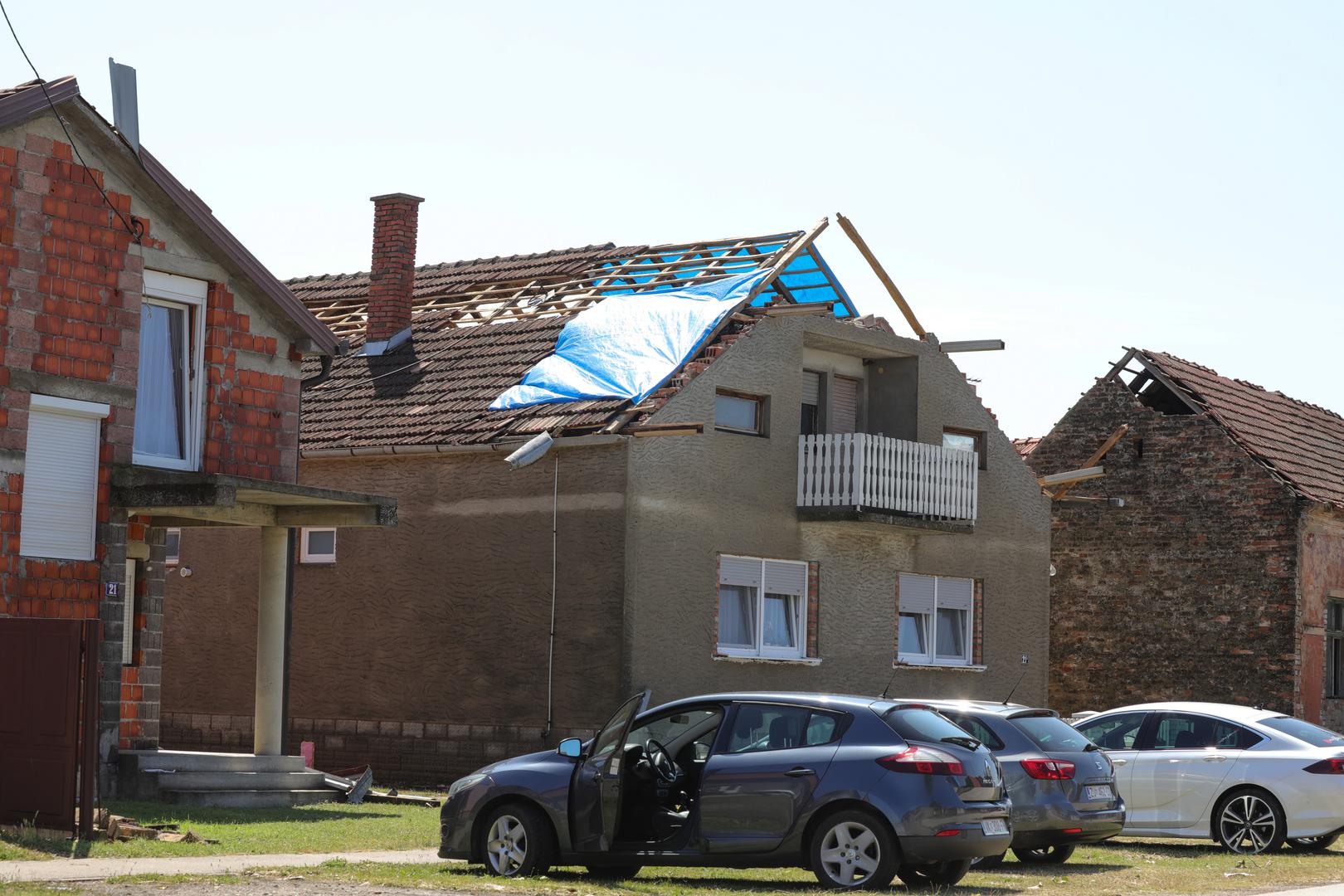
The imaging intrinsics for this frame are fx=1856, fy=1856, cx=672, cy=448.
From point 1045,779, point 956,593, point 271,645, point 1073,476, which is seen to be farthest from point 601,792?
point 1073,476

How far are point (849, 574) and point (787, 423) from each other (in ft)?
7.50

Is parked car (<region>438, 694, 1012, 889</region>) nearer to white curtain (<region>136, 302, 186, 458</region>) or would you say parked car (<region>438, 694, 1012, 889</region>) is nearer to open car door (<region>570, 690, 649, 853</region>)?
open car door (<region>570, 690, 649, 853</region>)

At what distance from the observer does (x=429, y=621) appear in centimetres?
2389

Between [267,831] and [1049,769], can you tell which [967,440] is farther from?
[267,831]

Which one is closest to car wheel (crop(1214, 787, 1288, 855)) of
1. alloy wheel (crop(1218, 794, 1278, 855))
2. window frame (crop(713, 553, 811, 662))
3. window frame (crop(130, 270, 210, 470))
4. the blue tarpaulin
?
alloy wheel (crop(1218, 794, 1278, 855))

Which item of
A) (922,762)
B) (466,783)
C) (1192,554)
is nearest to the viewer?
(922,762)

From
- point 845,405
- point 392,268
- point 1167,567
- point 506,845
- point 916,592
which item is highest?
point 392,268

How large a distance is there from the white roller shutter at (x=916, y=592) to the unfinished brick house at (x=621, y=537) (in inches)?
2.4

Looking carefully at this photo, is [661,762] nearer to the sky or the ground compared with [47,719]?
nearer to the ground

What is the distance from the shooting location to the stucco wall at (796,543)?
2262cm

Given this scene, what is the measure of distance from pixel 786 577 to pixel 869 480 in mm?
1705

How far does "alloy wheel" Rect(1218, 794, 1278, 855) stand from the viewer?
17250 millimetres

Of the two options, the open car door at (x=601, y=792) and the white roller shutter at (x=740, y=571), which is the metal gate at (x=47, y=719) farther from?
the white roller shutter at (x=740, y=571)

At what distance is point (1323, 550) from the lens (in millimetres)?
31016
